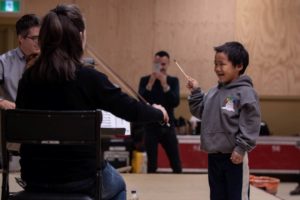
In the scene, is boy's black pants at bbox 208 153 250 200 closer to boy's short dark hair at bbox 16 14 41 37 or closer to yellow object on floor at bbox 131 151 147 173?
boy's short dark hair at bbox 16 14 41 37

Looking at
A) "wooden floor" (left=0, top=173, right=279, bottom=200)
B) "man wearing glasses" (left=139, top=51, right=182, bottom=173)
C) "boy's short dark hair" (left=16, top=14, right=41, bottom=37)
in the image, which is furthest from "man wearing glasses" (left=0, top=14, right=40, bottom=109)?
"man wearing glasses" (left=139, top=51, right=182, bottom=173)

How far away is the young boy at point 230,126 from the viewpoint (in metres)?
3.21

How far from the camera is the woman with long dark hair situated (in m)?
2.22

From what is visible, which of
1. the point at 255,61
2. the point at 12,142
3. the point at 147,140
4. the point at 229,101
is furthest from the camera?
the point at 255,61

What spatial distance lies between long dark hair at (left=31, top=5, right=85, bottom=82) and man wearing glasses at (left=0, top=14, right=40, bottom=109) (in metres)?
1.32

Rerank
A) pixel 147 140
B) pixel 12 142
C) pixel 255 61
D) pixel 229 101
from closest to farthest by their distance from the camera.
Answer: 1. pixel 12 142
2. pixel 229 101
3. pixel 147 140
4. pixel 255 61

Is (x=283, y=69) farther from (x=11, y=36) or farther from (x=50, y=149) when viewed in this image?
(x=50, y=149)

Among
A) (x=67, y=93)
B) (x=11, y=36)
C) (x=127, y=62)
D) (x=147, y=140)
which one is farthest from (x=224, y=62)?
(x=11, y=36)

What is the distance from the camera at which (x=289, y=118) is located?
787 centimetres

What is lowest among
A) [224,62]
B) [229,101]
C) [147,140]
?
[147,140]

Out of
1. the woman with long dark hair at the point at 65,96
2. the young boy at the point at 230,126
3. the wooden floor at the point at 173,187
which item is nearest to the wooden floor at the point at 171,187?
the wooden floor at the point at 173,187

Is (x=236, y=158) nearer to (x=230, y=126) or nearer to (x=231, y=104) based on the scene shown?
(x=230, y=126)

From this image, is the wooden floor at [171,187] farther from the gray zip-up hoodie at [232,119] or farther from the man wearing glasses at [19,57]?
the gray zip-up hoodie at [232,119]

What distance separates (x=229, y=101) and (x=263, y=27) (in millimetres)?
4761
